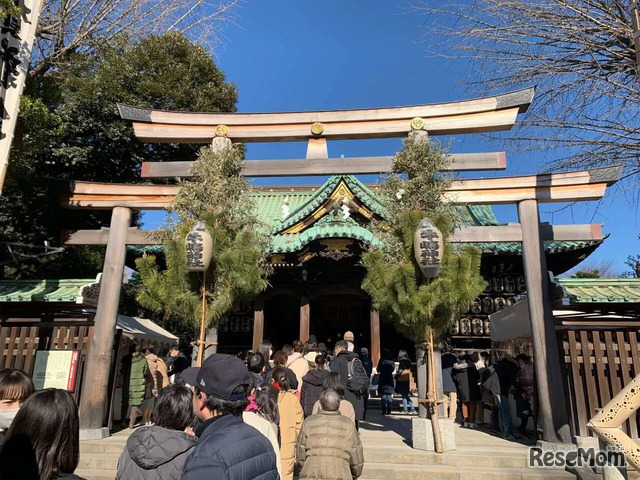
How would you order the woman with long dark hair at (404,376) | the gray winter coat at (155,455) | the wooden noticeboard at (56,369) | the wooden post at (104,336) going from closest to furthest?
the gray winter coat at (155,455) < the wooden post at (104,336) < the wooden noticeboard at (56,369) < the woman with long dark hair at (404,376)

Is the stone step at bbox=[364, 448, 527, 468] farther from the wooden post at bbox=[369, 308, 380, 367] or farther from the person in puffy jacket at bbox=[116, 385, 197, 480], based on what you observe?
the wooden post at bbox=[369, 308, 380, 367]

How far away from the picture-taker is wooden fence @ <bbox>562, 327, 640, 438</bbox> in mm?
6949

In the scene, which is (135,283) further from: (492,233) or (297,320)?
(492,233)

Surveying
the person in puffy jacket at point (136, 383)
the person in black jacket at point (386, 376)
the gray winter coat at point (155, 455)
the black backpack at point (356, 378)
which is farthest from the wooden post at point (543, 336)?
the person in puffy jacket at point (136, 383)

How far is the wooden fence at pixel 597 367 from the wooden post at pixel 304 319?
745cm

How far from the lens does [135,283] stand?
1888 centimetres

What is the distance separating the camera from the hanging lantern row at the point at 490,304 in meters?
14.6

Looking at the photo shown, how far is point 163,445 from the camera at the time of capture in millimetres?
2381

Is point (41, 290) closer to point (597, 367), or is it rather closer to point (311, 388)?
point (311, 388)

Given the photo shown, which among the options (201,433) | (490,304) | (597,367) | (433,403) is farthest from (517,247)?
(201,433)

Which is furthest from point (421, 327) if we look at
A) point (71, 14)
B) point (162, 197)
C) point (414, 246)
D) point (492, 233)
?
point (71, 14)

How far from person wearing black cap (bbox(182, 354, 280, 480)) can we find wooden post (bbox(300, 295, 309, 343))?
10.8 meters

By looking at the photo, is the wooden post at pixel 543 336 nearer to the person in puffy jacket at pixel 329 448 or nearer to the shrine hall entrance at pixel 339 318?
the person in puffy jacket at pixel 329 448

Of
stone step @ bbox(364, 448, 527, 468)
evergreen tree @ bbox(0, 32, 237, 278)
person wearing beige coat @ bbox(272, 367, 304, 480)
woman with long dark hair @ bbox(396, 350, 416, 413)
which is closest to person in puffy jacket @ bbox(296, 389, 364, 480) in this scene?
person wearing beige coat @ bbox(272, 367, 304, 480)
